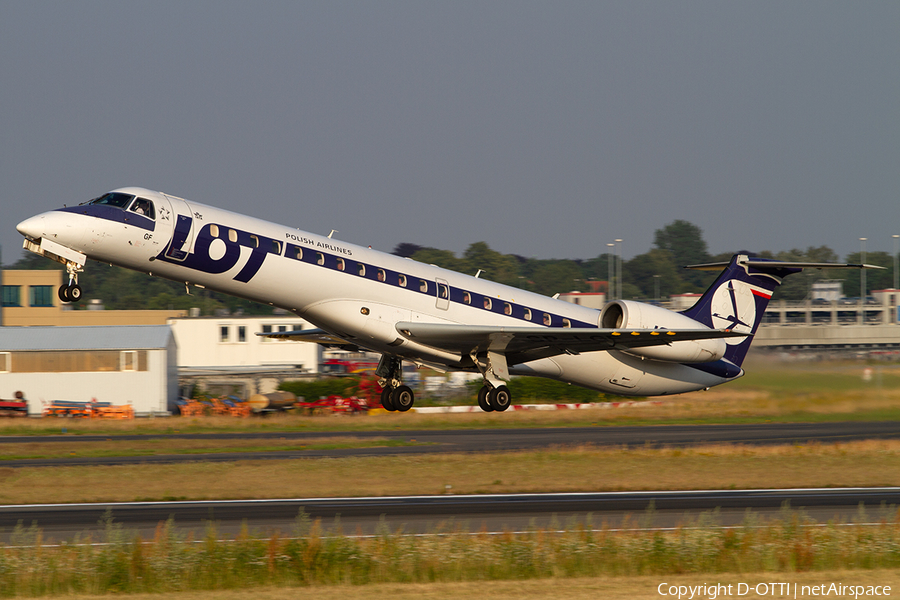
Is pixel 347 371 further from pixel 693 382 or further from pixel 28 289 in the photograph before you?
pixel 693 382

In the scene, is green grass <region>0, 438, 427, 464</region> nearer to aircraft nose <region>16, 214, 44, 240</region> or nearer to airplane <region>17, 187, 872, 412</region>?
airplane <region>17, 187, 872, 412</region>

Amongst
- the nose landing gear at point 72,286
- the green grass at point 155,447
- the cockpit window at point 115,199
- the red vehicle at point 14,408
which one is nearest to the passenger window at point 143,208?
the cockpit window at point 115,199

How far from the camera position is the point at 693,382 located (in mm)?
25031

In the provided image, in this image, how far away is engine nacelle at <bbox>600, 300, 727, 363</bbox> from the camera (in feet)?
73.8

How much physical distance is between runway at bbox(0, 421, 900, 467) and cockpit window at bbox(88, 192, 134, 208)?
44.1 ft

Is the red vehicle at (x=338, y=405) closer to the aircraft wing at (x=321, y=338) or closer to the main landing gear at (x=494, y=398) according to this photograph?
the aircraft wing at (x=321, y=338)

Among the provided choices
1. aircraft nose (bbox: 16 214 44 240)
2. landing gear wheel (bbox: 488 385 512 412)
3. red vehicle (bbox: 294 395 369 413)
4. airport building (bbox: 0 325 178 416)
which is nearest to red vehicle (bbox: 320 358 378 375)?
red vehicle (bbox: 294 395 369 413)

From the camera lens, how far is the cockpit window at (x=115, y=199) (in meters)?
17.2

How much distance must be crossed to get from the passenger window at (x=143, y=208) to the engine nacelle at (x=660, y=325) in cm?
1150

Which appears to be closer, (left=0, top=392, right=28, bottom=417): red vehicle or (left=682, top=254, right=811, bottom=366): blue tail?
(left=682, top=254, right=811, bottom=366): blue tail

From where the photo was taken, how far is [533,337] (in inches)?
795

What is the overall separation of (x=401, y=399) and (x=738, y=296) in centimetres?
1039

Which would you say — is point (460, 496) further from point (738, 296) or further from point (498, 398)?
point (738, 296)

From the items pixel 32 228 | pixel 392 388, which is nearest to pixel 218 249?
pixel 32 228
